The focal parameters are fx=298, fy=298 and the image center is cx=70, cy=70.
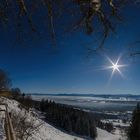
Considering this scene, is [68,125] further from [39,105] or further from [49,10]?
[49,10]

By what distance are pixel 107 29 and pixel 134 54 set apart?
2.79ft

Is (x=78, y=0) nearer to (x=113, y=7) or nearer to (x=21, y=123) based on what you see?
(x=113, y=7)

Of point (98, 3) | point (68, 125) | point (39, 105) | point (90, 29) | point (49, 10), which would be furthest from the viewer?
point (39, 105)

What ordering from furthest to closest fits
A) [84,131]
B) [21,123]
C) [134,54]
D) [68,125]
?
1. [84,131]
2. [68,125]
3. [21,123]
4. [134,54]

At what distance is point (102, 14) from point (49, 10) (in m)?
0.60

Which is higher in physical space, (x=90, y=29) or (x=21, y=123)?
(x=90, y=29)

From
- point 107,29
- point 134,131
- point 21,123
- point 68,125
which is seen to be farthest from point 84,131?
point 107,29

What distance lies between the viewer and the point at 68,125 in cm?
8844

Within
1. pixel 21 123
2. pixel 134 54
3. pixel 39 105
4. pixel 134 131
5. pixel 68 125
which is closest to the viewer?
pixel 134 54

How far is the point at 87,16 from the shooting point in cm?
330

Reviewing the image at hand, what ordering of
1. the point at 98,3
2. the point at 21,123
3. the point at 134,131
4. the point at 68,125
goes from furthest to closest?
the point at 68,125 < the point at 134,131 < the point at 21,123 < the point at 98,3

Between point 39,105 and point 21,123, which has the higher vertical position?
point 39,105

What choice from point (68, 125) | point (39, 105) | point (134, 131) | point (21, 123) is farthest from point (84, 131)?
point (21, 123)

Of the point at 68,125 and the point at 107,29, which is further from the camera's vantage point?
the point at 68,125
